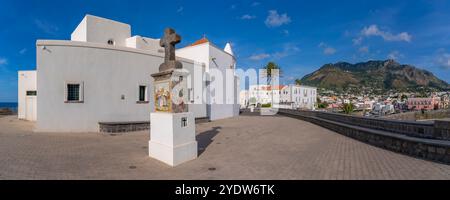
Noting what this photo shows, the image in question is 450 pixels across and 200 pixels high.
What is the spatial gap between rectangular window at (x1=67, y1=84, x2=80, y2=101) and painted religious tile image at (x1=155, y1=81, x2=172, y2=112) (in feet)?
25.9

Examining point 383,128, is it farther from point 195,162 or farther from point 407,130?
point 195,162

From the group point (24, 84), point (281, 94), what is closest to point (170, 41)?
point (24, 84)

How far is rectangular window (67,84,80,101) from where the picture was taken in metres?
13.3

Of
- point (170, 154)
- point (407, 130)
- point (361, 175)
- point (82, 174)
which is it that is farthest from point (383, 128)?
point (82, 174)

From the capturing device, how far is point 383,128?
34.1 feet

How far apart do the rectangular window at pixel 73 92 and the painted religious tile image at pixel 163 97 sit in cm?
790

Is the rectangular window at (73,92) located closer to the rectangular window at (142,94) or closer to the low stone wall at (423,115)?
the rectangular window at (142,94)

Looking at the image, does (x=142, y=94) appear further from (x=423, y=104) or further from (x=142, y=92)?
(x=423, y=104)

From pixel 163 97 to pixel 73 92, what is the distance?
8.70m

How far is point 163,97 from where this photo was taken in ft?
25.4

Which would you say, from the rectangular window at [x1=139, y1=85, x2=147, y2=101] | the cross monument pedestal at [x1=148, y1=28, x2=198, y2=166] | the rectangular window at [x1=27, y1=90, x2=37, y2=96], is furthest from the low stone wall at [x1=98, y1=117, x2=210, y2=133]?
the rectangular window at [x1=27, y1=90, x2=37, y2=96]

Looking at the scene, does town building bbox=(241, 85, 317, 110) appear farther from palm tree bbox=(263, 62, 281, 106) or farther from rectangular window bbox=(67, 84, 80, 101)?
rectangular window bbox=(67, 84, 80, 101)

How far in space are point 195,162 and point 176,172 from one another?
3.52 feet

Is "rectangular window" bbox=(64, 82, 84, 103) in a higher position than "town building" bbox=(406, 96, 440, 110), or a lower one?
higher
